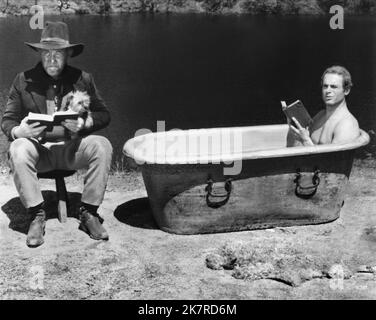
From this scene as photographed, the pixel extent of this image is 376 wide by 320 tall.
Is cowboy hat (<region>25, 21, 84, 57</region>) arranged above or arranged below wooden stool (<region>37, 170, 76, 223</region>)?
above

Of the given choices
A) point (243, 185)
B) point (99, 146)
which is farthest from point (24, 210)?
point (243, 185)

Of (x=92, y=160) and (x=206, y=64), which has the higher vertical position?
(x=92, y=160)

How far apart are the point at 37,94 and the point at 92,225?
108 centimetres

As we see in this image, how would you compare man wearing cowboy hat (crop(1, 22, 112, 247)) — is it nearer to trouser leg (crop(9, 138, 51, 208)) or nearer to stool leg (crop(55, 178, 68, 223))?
trouser leg (crop(9, 138, 51, 208))

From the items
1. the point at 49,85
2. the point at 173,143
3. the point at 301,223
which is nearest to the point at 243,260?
the point at 301,223

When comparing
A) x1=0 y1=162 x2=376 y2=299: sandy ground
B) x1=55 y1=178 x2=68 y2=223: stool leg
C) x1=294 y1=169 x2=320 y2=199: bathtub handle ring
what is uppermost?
x1=294 y1=169 x2=320 y2=199: bathtub handle ring

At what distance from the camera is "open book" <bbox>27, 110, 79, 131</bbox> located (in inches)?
184

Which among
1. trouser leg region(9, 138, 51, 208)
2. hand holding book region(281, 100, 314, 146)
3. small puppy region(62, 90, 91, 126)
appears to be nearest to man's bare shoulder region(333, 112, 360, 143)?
hand holding book region(281, 100, 314, 146)

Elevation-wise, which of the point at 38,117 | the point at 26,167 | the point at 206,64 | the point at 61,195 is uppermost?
the point at 38,117

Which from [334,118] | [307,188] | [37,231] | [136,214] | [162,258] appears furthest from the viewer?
[136,214]

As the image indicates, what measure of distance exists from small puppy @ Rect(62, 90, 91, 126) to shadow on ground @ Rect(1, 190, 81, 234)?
953 mm

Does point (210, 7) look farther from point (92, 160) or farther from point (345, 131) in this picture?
point (92, 160)

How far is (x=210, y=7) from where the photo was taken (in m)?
47.4

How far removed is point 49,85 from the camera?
16.5 feet
